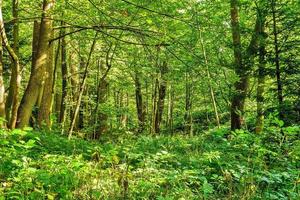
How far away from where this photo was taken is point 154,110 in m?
17.0

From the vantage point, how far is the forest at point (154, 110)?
388cm

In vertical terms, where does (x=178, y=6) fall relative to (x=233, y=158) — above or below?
above

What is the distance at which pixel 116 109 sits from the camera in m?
15.6

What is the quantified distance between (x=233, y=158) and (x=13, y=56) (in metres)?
4.94

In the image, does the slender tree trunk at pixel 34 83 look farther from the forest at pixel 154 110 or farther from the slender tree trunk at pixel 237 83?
the slender tree trunk at pixel 237 83

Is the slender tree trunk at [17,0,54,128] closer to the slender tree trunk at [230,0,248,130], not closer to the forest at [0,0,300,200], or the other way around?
the forest at [0,0,300,200]

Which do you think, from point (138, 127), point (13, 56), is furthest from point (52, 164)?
point (138, 127)

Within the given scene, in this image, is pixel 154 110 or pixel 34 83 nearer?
pixel 34 83

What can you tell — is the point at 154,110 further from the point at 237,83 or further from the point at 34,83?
the point at 34,83

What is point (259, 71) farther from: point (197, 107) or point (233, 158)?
point (197, 107)

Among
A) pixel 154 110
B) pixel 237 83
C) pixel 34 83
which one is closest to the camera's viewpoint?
pixel 34 83

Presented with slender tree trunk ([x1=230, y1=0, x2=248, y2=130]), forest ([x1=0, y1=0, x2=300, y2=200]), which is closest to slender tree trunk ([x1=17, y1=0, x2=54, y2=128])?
forest ([x1=0, y1=0, x2=300, y2=200])

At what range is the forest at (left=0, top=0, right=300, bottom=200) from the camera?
12.7ft

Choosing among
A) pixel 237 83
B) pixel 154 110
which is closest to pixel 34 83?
pixel 237 83
